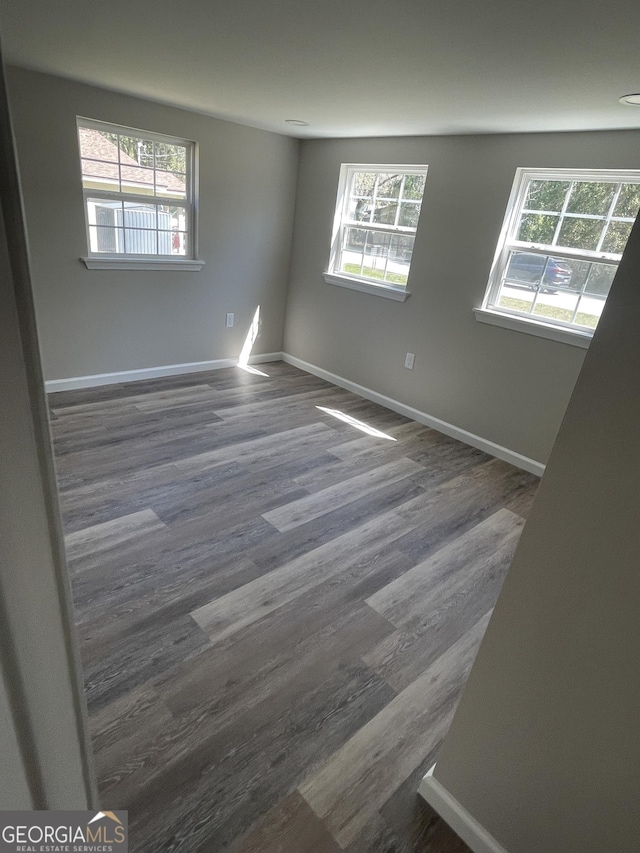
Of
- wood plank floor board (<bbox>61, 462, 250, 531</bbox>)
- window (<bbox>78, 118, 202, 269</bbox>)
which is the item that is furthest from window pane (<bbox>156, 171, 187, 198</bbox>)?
wood plank floor board (<bbox>61, 462, 250, 531</bbox>)

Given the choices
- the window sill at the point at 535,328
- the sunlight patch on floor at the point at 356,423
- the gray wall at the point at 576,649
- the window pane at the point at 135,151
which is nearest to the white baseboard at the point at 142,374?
the sunlight patch on floor at the point at 356,423

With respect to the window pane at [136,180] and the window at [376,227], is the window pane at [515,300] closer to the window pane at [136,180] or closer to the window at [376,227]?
the window at [376,227]

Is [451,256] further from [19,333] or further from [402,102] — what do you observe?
[19,333]

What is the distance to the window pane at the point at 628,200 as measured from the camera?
2.69 metres

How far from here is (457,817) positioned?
1304 millimetres

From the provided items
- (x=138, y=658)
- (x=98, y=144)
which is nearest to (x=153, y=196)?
(x=98, y=144)

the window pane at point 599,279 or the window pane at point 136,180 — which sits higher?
the window pane at point 136,180

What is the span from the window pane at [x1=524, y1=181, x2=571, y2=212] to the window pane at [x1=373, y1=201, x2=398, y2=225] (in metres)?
1.12

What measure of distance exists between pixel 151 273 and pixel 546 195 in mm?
2992

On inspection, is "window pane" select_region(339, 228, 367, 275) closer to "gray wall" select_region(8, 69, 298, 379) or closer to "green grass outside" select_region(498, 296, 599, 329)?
"gray wall" select_region(8, 69, 298, 379)

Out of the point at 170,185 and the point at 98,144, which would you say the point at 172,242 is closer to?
the point at 170,185

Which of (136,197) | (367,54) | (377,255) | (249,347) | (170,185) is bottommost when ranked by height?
(249,347)

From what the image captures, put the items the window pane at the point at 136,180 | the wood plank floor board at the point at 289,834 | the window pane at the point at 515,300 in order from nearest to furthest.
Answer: the wood plank floor board at the point at 289,834 → the window pane at the point at 515,300 → the window pane at the point at 136,180

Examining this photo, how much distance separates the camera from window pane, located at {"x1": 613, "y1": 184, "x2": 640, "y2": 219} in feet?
8.82
